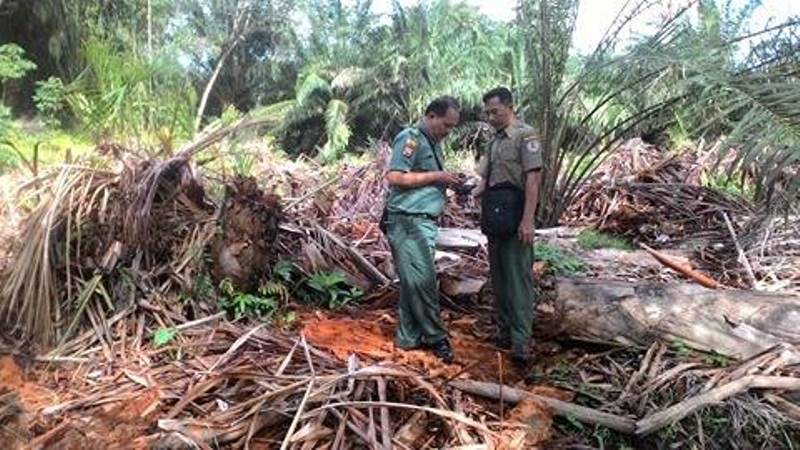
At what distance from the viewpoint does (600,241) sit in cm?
730

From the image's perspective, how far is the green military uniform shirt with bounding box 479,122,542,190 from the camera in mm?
4668

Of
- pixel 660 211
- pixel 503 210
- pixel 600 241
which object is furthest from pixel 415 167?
pixel 660 211

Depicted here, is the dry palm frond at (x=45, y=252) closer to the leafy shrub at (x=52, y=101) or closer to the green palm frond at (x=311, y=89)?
the leafy shrub at (x=52, y=101)

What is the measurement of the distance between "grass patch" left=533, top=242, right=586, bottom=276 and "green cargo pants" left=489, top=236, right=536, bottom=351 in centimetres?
131

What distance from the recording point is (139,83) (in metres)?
6.71

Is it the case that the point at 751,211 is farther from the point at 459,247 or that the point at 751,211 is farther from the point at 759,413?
the point at 759,413

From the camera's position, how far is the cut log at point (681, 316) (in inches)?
174

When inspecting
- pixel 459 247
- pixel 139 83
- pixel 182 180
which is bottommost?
pixel 459 247

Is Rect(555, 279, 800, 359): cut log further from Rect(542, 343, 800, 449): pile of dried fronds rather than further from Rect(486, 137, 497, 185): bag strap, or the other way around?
Rect(486, 137, 497, 185): bag strap

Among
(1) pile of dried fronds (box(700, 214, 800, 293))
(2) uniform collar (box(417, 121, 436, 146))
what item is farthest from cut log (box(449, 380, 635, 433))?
(1) pile of dried fronds (box(700, 214, 800, 293))

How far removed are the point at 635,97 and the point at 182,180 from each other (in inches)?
228

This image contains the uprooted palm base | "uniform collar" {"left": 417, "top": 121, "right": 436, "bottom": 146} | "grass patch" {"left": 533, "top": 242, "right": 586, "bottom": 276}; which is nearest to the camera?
the uprooted palm base

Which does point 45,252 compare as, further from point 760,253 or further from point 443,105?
point 760,253

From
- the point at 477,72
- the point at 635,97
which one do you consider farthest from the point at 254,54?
the point at 635,97
